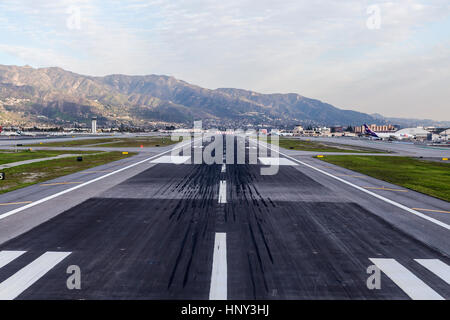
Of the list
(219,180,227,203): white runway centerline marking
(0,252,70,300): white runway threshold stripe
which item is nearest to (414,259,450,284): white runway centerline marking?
(219,180,227,203): white runway centerline marking

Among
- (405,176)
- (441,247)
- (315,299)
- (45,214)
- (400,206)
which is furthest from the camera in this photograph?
(405,176)

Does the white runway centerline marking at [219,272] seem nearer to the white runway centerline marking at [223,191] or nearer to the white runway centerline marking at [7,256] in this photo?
the white runway centerline marking at [7,256]

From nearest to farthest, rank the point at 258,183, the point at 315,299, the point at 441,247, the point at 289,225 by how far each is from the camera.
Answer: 1. the point at 315,299
2. the point at 441,247
3. the point at 289,225
4. the point at 258,183

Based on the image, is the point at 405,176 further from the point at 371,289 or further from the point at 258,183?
the point at 371,289

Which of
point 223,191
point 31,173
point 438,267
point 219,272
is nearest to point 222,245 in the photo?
point 219,272

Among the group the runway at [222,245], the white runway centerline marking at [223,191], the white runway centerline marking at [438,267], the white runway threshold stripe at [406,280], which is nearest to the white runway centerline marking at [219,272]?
the runway at [222,245]
